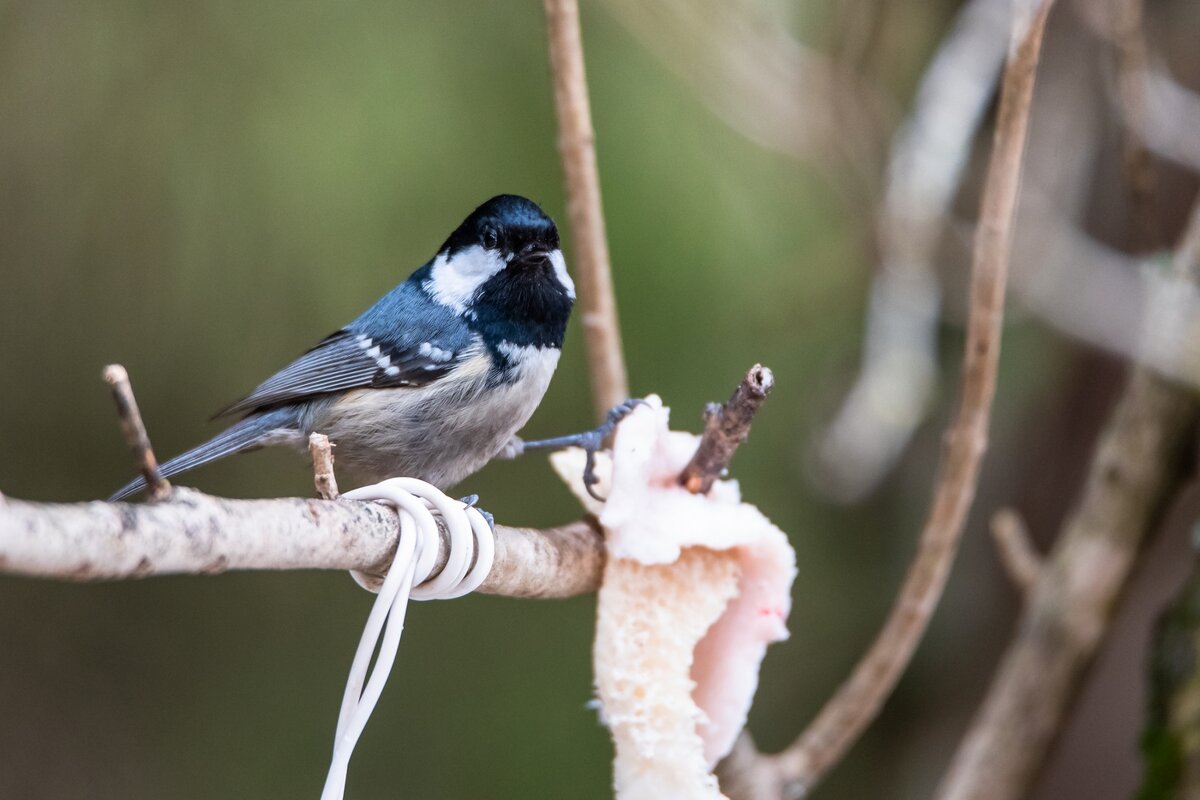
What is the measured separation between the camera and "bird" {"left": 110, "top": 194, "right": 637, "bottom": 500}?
1.04m

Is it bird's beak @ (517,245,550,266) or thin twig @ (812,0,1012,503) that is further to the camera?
thin twig @ (812,0,1012,503)

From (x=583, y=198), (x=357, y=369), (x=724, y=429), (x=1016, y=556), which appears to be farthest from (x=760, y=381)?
(x=1016, y=556)

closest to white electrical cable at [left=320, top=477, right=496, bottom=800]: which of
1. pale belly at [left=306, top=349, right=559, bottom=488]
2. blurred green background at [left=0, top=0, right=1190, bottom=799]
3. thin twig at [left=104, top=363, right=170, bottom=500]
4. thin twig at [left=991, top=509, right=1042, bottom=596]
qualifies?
thin twig at [left=104, top=363, right=170, bottom=500]

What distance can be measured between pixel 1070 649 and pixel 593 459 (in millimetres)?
662

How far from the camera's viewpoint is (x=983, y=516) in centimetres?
206

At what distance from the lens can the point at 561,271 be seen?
1.08m

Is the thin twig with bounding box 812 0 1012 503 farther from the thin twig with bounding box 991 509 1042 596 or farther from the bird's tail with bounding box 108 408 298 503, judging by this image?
the bird's tail with bounding box 108 408 298 503

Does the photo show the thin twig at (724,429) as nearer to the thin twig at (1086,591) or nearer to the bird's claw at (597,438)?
the bird's claw at (597,438)

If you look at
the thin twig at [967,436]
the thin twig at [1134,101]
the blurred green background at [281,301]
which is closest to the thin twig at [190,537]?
the thin twig at [967,436]

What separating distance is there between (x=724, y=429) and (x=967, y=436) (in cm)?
34

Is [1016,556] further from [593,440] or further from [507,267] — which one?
[507,267]

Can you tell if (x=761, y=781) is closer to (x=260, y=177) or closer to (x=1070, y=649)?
(x=1070, y=649)

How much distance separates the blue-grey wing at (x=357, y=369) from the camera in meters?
1.09

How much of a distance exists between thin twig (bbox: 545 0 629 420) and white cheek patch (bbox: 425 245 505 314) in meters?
0.10
